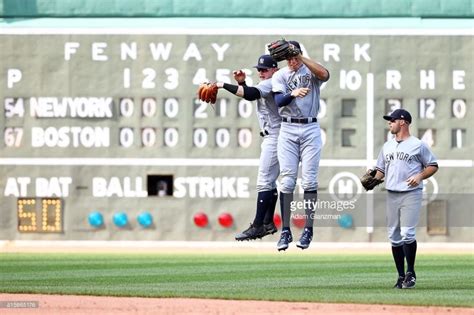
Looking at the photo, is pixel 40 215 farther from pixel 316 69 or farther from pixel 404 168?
pixel 316 69

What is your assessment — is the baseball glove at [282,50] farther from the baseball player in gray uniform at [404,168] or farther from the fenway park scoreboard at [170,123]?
the fenway park scoreboard at [170,123]

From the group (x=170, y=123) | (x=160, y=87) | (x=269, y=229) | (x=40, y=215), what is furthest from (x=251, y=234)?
(x=40, y=215)

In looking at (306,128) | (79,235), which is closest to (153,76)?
(79,235)

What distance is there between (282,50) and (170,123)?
68.9ft

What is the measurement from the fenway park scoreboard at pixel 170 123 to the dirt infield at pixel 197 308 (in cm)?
1550

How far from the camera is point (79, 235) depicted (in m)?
36.3

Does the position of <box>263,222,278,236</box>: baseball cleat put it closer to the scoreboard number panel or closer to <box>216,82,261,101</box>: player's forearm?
<box>216,82,261,101</box>: player's forearm

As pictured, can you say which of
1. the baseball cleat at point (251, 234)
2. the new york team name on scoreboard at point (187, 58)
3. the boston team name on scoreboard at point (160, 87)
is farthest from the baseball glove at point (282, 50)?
the new york team name on scoreboard at point (187, 58)

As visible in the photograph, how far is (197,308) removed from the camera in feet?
61.6

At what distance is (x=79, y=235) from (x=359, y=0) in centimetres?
915

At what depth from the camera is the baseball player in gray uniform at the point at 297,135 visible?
15.4 m

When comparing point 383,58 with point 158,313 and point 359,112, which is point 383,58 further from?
point 158,313

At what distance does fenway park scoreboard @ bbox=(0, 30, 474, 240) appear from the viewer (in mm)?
35969

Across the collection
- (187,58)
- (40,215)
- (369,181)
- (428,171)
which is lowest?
(40,215)
